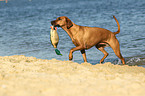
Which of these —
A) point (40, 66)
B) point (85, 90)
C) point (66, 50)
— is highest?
point (85, 90)

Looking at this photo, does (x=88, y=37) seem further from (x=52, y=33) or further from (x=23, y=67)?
(x=23, y=67)

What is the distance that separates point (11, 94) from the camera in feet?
10.9

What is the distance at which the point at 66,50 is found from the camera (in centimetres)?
978

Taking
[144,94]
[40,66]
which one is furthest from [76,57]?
[144,94]

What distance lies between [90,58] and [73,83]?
467cm

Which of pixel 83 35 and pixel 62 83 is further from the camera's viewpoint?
pixel 83 35

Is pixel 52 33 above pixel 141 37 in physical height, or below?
above

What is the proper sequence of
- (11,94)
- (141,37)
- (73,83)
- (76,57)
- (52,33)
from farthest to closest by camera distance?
1. (141,37)
2. (76,57)
3. (52,33)
4. (73,83)
5. (11,94)

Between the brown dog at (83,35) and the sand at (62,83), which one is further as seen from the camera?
the brown dog at (83,35)

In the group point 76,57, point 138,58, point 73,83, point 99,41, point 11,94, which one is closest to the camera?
point 11,94

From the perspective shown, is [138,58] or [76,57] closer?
[138,58]

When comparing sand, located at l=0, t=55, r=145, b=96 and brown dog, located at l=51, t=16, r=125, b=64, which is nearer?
sand, located at l=0, t=55, r=145, b=96

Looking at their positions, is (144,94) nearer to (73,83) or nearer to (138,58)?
(73,83)

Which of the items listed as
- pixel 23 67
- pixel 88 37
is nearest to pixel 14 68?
pixel 23 67
